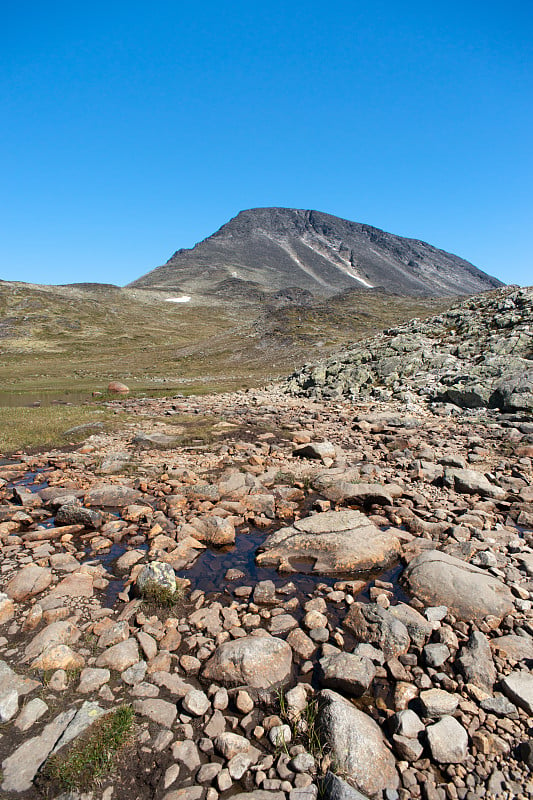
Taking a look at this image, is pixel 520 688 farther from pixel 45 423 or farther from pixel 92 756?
pixel 45 423

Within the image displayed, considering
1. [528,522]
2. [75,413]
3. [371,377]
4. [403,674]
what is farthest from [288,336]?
[403,674]

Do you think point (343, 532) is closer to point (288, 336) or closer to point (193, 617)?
point (193, 617)

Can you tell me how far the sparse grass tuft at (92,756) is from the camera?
13.2ft

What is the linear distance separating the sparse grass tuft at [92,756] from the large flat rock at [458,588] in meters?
4.96

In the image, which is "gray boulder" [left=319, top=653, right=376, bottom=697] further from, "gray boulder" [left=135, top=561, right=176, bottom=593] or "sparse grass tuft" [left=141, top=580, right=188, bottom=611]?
"gray boulder" [left=135, top=561, right=176, bottom=593]

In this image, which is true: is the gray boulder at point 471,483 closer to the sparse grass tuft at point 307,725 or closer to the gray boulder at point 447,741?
the gray boulder at point 447,741

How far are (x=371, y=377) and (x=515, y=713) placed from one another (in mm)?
26705

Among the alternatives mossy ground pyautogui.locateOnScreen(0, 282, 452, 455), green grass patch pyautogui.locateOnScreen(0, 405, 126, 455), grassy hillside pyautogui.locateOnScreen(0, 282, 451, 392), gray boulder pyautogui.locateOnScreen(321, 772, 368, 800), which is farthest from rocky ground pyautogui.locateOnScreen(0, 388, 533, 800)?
grassy hillside pyautogui.locateOnScreen(0, 282, 451, 392)

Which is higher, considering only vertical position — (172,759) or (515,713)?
(515,713)

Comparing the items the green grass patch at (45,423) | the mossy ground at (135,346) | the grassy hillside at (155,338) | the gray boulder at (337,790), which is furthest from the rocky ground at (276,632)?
the grassy hillside at (155,338)

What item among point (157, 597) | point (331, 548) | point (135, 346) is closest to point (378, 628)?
point (331, 548)

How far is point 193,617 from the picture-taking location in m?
6.45

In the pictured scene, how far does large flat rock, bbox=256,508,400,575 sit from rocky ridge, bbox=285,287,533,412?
1481 centimetres

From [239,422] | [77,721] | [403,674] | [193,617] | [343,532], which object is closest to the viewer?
[77,721]
